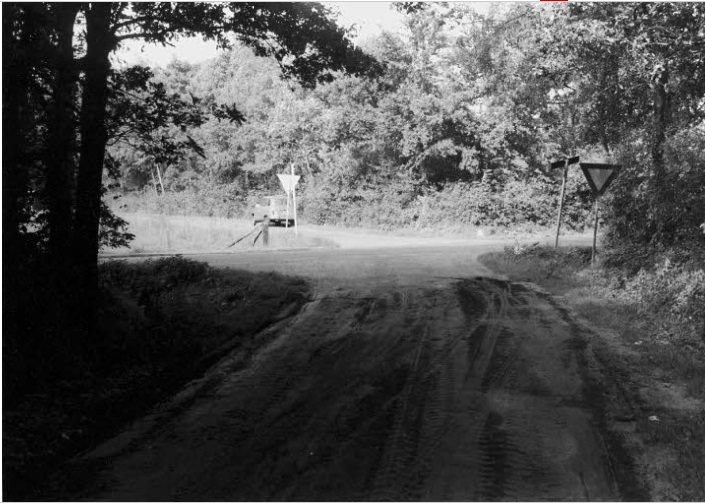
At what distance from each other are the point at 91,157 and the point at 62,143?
868 mm

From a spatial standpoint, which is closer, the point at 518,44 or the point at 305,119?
the point at 518,44

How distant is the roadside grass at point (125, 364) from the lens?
15.1 feet

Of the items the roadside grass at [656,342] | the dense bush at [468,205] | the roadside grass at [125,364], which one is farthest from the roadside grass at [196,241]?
the roadside grass at [125,364]

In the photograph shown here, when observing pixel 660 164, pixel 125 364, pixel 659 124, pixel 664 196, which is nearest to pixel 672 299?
pixel 664 196

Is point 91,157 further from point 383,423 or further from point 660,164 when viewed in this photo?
point 660,164

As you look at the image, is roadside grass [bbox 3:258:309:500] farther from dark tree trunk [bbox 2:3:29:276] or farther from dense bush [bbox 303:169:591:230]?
dense bush [bbox 303:169:591:230]

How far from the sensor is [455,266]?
16.4 m

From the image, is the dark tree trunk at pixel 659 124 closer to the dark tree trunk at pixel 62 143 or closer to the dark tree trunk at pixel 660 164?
the dark tree trunk at pixel 660 164

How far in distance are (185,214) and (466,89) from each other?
78.2 feet

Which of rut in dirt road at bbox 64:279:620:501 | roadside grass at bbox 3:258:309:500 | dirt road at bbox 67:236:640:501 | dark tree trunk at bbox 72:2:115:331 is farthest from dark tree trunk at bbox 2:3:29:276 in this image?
rut in dirt road at bbox 64:279:620:501

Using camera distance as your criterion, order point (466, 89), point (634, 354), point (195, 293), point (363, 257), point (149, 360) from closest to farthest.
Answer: point (149, 360) < point (634, 354) < point (195, 293) < point (363, 257) < point (466, 89)

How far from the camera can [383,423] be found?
16.6 feet

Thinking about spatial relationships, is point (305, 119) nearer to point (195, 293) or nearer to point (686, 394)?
point (195, 293)

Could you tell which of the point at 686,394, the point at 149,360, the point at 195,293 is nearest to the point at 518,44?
the point at 195,293
